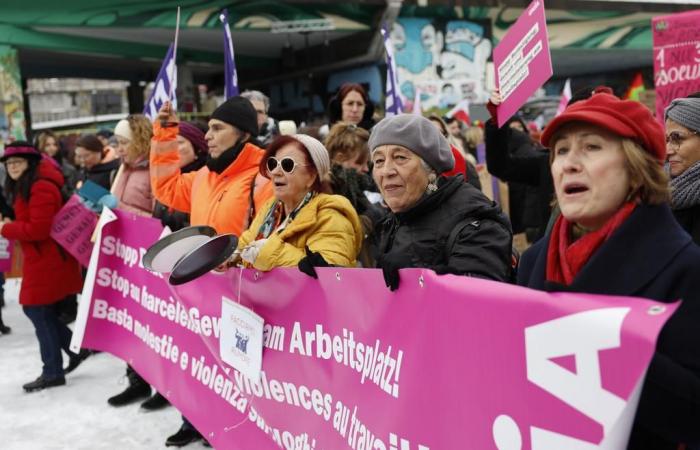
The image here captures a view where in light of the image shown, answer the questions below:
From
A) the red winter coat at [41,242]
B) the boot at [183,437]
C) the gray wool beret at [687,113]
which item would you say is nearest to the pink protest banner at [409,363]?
the boot at [183,437]

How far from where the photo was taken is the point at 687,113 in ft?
8.84

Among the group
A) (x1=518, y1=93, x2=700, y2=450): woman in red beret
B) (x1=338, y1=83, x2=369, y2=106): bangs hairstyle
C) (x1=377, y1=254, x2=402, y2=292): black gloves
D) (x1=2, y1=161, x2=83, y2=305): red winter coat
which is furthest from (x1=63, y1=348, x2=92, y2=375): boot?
(x1=518, y1=93, x2=700, y2=450): woman in red beret

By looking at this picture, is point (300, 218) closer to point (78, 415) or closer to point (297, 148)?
point (297, 148)

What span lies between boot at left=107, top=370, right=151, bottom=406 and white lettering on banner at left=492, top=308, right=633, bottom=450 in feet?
12.9

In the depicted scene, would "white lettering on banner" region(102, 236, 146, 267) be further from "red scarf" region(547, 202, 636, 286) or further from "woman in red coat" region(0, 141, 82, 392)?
"red scarf" region(547, 202, 636, 286)

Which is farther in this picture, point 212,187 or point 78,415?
point 78,415

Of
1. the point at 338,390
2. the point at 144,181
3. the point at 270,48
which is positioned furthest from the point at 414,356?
the point at 270,48

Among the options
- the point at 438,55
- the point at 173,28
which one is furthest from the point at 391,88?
the point at 438,55

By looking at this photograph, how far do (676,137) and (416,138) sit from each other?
3.46 ft

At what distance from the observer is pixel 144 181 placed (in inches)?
201

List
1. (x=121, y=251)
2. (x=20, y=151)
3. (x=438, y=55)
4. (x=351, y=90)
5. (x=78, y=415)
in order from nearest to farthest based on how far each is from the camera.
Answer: (x=121, y=251)
(x=78, y=415)
(x=351, y=90)
(x=20, y=151)
(x=438, y=55)

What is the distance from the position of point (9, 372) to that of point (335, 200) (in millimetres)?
4314

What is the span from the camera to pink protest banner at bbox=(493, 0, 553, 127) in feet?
8.84

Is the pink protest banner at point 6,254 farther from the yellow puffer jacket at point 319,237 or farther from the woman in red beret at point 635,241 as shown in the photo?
the woman in red beret at point 635,241
